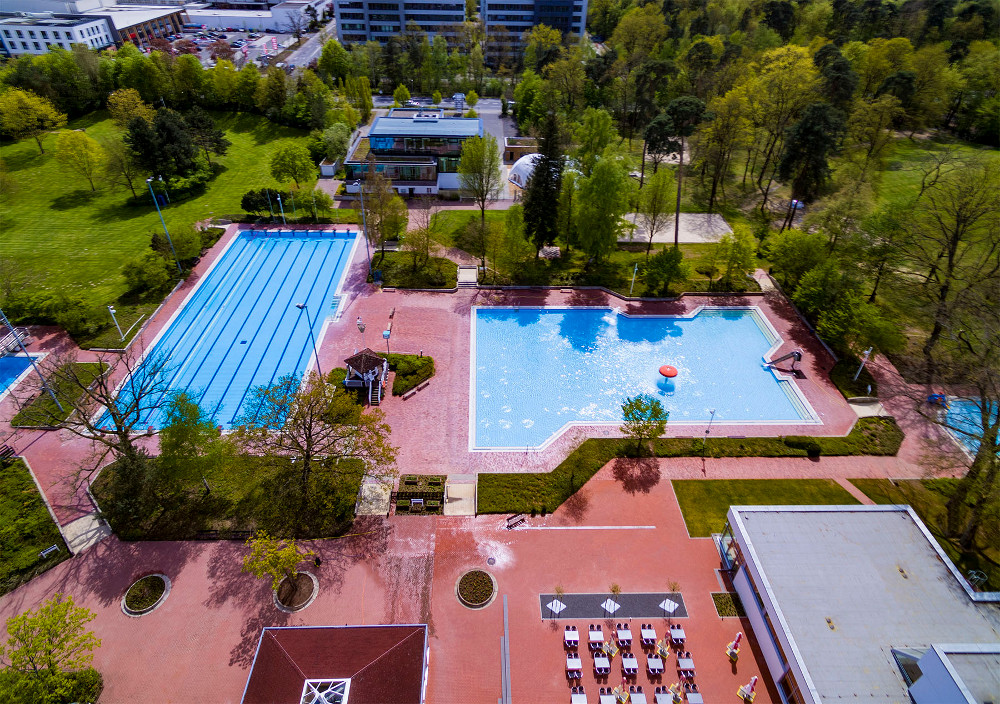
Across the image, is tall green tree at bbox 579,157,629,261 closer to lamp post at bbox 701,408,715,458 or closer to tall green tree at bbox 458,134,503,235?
tall green tree at bbox 458,134,503,235

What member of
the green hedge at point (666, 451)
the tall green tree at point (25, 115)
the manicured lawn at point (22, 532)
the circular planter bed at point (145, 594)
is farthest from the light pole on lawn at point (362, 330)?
the tall green tree at point (25, 115)

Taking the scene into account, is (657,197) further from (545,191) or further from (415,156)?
(415,156)

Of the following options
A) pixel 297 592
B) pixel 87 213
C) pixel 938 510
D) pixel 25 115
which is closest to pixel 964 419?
pixel 938 510

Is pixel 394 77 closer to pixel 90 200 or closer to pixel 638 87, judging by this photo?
pixel 638 87

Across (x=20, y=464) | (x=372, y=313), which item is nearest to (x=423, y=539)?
(x=372, y=313)

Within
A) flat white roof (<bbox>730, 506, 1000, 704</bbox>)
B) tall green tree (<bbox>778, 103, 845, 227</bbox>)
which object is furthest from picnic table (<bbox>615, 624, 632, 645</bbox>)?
tall green tree (<bbox>778, 103, 845, 227</bbox>)

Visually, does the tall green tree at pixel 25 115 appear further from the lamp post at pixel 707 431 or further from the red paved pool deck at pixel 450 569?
the lamp post at pixel 707 431
